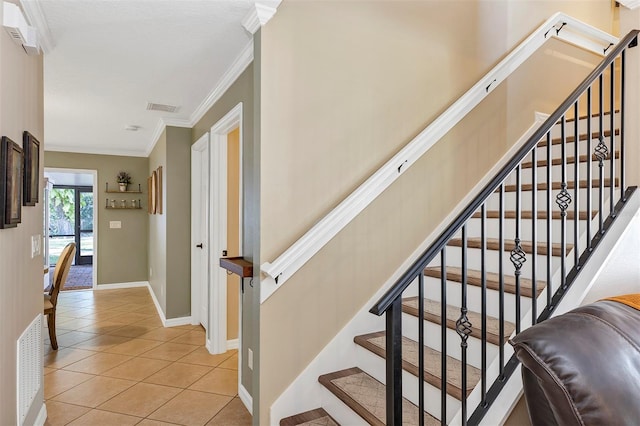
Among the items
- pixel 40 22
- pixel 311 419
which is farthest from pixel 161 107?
pixel 311 419

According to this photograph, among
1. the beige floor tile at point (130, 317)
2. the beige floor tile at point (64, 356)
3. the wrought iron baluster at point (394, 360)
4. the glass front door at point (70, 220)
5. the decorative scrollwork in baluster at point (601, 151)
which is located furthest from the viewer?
the glass front door at point (70, 220)

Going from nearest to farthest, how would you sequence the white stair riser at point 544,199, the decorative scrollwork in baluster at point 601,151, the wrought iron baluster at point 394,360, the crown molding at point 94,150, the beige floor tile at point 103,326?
the wrought iron baluster at point 394,360 < the decorative scrollwork in baluster at point 601,151 < the white stair riser at point 544,199 < the beige floor tile at point 103,326 < the crown molding at point 94,150

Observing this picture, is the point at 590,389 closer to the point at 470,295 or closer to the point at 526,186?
the point at 470,295

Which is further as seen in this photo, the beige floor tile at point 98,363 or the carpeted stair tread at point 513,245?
the beige floor tile at point 98,363

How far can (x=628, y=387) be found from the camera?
3.31ft

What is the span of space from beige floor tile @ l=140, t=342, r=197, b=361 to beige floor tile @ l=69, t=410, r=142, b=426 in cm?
95

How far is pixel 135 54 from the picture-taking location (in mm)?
2680

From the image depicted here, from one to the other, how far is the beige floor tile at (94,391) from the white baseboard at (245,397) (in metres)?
0.90

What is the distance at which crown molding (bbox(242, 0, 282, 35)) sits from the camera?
2.03m

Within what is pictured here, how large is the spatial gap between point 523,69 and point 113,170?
643cm

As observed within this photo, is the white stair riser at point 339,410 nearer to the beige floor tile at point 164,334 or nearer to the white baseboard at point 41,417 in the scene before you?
the white baseboard at point 41,417

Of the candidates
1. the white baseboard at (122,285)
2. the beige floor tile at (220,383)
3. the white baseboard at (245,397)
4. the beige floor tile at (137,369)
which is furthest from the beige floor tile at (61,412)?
the white baseboard at (122,285)

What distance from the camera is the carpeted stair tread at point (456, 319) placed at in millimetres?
1785

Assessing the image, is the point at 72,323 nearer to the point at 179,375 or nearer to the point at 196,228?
the point at 196,228
